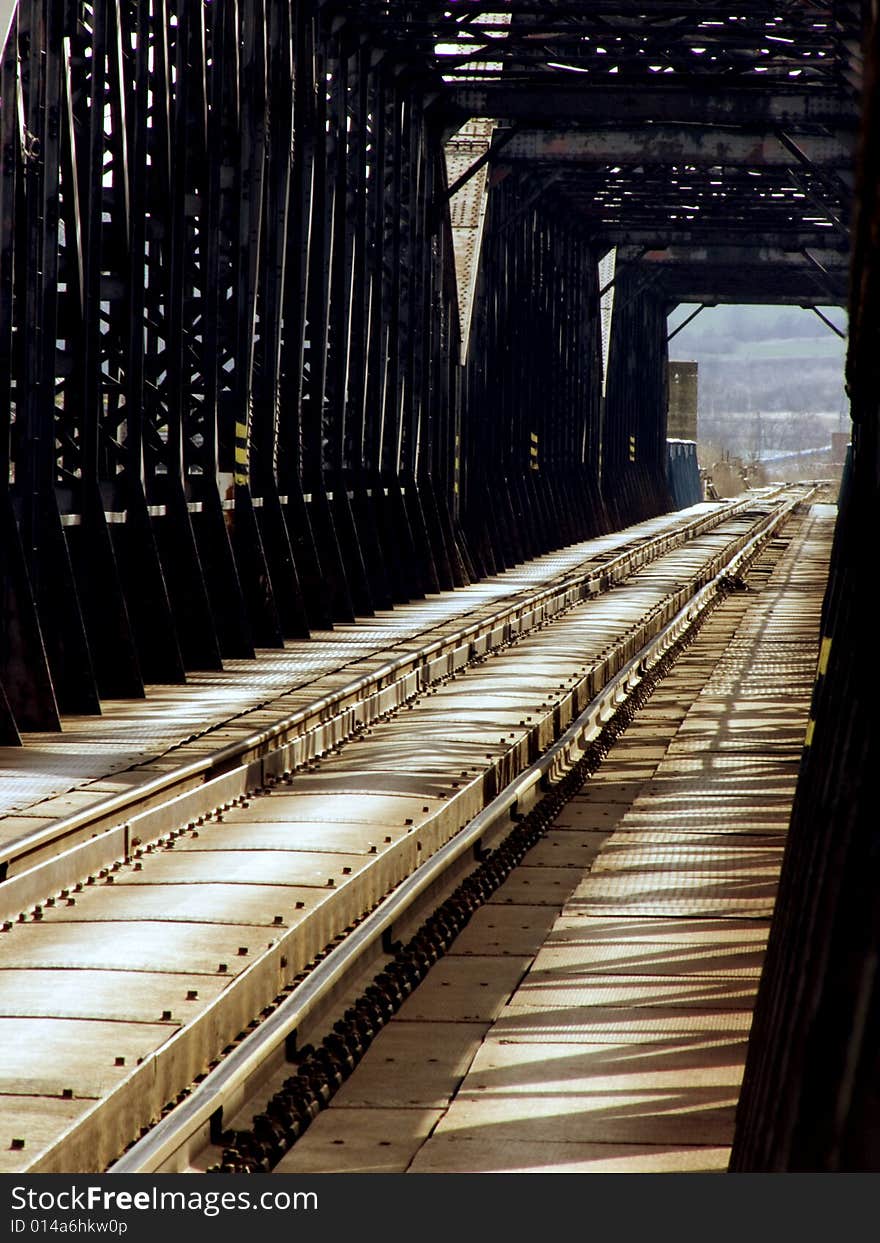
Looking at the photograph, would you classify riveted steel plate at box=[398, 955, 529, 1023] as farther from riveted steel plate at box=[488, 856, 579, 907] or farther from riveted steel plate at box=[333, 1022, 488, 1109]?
riveted steel plate at box=[488, 856, 579, 907]

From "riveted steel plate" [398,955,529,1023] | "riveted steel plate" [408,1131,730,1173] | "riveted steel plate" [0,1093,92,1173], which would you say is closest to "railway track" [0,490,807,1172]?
"riveted steel plate" [0,1093,92,1173]

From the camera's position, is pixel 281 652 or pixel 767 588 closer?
pixel 281 652

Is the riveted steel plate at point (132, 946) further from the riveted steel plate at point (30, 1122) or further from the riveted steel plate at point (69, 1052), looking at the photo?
the riveted steel plate at point (30, 1122)

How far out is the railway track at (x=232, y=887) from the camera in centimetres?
653

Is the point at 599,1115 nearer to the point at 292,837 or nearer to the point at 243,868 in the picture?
the point at 243,868

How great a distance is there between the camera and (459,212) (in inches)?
1419

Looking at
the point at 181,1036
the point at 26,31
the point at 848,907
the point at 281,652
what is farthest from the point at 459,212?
the point at 848,907

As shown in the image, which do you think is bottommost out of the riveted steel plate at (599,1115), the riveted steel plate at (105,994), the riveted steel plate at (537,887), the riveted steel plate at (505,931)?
the riveted steel plate at (537,887)

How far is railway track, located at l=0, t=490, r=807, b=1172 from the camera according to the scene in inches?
257

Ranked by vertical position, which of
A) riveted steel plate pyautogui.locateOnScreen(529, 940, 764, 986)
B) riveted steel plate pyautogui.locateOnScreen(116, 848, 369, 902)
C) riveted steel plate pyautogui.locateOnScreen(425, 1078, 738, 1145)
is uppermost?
riveted steel plate pyautogui.locateOnScreen(116, 848, 369, 902)

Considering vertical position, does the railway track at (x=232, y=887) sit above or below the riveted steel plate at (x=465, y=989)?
above

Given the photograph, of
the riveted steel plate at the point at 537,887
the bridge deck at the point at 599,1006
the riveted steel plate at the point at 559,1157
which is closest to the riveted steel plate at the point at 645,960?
the bridge deck at the point at 599,1006

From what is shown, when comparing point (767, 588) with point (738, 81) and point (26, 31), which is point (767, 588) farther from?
point (26, 31)
